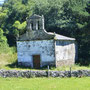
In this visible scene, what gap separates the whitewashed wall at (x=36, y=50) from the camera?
25.9 m

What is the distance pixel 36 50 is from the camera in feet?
88.8

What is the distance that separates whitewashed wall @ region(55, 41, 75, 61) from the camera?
85.7 feet

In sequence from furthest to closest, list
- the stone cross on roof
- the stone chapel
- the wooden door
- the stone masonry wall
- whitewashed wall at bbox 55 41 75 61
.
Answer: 1. the wooden door
2. the stone cross on roof
3. whitewashed wall at bbox 55 41 75 61
4. the stone chapel
5. the stone masonry wall

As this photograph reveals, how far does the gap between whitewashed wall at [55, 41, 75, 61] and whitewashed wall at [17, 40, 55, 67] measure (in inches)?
35.5

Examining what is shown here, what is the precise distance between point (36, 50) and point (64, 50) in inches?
164

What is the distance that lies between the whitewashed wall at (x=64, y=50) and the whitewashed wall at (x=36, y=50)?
902mm

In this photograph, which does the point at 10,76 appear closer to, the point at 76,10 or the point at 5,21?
the point at 76,10

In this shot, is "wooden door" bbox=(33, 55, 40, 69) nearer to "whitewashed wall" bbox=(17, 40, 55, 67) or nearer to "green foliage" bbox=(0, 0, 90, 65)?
"whitewashed wall" bbox=(17, 40, 55, 67)

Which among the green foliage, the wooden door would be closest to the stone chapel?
the wooden door

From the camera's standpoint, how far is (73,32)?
38094 millimetres

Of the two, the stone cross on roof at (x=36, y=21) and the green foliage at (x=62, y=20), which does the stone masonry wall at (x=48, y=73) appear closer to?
the stone cross on roof at (x=36, y=21)

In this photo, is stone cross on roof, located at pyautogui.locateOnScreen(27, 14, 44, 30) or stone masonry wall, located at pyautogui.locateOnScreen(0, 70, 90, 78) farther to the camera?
stone cross on roof, located at pyautogui.locateOnScreen(27, 14, 44, 30)

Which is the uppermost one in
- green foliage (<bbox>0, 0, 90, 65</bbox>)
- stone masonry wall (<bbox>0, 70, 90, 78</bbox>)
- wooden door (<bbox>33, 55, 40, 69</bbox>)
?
green foliage (<bbox>0, 0, 90, 65</bbox>)

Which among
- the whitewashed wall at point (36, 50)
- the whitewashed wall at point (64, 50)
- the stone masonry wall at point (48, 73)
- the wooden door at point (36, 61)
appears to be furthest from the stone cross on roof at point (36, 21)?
the stone masonry wall at point (48, 73)
